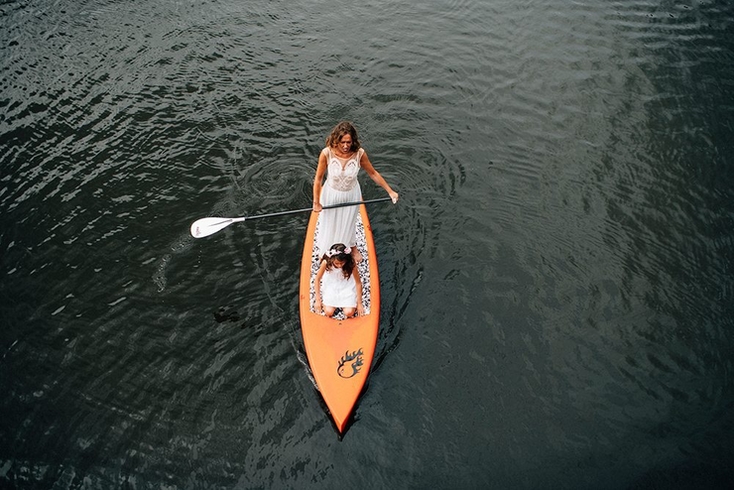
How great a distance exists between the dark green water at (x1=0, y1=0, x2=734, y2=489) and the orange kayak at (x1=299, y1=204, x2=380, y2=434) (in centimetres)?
35

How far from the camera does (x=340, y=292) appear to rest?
6.58 m

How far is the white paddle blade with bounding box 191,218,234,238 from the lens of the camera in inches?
288

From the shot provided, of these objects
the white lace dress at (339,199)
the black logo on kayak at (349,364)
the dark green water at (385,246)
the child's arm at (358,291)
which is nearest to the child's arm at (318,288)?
the child's arm at (358,291)

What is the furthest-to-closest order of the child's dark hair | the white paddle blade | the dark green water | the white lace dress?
the white paddle blade < the white lace dress < the child's dark hair < the dark green water

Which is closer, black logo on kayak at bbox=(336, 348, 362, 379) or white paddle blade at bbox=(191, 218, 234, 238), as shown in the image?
black logo on kayak at bbox=(336, 348, 362, 379)

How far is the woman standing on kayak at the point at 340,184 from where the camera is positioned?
6.10 metres

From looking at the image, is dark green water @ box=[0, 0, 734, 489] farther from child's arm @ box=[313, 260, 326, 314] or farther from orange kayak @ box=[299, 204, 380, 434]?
child's arm @ box=[313, 260, 326, 314]

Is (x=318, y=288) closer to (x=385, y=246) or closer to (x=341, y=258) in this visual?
(x=341, y=258)

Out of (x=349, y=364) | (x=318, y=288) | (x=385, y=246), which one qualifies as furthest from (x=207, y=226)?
(x=349, y=364)

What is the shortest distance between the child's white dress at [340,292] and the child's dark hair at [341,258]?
12 cm

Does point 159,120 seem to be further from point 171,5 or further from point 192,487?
point 192,487

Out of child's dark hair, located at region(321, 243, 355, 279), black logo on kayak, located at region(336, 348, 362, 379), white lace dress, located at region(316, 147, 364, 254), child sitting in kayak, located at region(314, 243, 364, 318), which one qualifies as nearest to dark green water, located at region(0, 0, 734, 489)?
black logo on kayak, located at region(336, 348, 362, 379)

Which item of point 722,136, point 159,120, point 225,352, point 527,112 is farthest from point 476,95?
point 225,352

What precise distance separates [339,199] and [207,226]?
77.1 inches
